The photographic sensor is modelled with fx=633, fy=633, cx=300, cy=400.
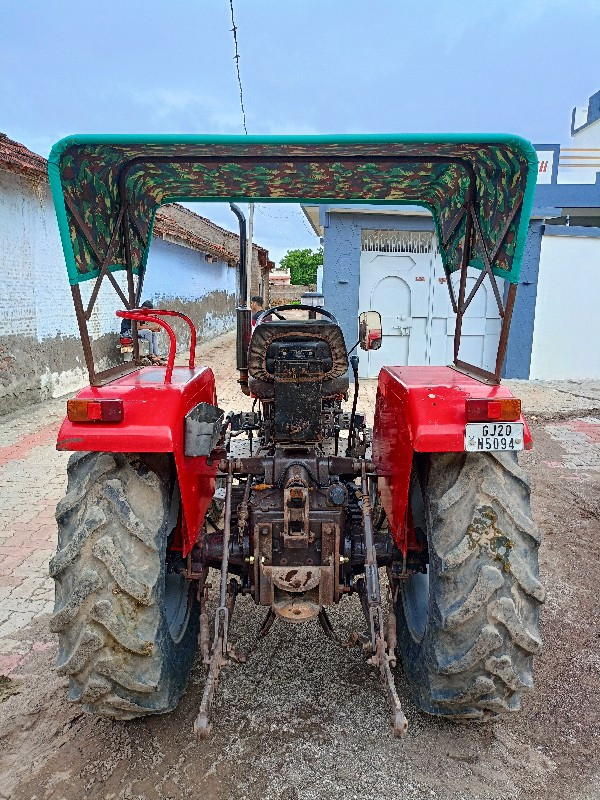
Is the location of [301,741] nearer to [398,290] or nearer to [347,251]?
[347,251]

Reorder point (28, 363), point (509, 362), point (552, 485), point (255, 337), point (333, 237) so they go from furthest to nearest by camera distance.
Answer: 1. point (509, 362)
2. point (333, 237)
3. point (28, 363)
4. point (552, 485)
5. point (255, 337)

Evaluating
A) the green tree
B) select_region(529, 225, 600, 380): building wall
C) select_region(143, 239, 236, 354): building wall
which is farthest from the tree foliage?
select_region(529, 225, 600, 380): building wall

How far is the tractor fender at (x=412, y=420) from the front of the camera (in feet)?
8.01

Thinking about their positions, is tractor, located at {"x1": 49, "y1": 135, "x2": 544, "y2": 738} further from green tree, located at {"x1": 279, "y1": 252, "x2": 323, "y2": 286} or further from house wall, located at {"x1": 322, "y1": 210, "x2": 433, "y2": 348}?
green tree, located at {"x1": 279, "y1": 252, "x2": 323, "y2": 286}

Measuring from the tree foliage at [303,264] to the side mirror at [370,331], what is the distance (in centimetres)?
3363

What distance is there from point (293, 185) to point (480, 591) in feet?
7.66

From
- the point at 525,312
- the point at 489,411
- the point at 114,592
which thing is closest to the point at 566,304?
the point at 525,312

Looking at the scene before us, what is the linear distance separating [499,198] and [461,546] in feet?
5.31

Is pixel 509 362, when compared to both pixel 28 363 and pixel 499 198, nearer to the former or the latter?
pixel 28 363

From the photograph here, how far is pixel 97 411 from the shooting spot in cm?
245

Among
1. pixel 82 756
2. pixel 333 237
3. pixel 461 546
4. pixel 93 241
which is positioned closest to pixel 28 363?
pixel 333 237

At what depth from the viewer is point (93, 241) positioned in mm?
3008

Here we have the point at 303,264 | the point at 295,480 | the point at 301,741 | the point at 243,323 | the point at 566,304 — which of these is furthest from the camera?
the point at 303,264

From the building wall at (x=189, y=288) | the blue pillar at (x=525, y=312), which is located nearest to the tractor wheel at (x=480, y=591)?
the blue pillar at (x=525, y=312)
